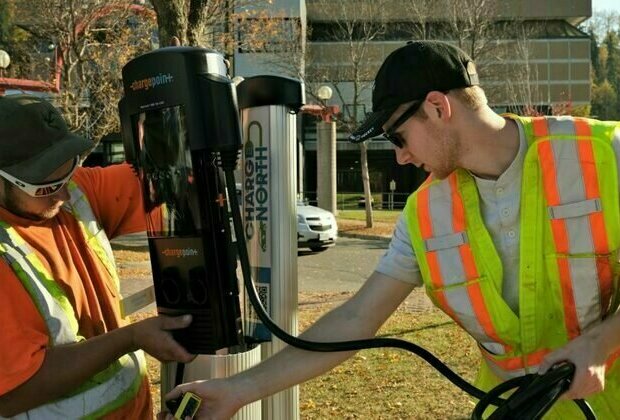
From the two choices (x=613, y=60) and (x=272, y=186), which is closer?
(x=272, y=186)

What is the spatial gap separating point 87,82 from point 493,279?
48.5ft

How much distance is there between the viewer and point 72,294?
2.09 metres

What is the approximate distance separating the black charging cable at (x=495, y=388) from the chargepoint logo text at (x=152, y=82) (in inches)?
10.6

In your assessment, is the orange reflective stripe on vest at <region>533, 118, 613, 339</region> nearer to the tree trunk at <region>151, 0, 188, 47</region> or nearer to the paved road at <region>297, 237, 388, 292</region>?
the tree trunk at <region>151, 0, 188, 47</region>

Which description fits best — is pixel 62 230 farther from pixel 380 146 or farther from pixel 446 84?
pixel 380 146

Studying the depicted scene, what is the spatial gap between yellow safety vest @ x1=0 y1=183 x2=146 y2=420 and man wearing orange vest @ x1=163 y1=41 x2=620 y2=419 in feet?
0.99

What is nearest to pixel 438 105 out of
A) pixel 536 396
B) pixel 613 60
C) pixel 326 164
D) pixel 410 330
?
pixel 536 396

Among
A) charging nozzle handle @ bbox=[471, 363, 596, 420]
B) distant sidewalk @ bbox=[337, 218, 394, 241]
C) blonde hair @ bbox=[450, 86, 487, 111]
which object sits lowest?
distant sidewalk @ bbox=[337, 218, 394, 241]

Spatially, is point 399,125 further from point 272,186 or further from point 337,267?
point 337,267

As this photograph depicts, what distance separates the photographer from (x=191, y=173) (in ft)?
6.66

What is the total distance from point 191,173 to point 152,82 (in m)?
0.29

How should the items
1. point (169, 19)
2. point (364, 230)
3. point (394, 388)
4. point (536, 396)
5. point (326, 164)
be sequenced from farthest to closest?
point (326, 164) → point (364, 230) → point (394, 388) → point (169, 19) → point (536, 396)

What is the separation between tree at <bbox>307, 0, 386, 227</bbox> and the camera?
70.2 ft

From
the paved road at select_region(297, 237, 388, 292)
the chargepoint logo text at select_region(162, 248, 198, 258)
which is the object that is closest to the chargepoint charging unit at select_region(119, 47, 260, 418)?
the chargepoint logo text at select_region(162, 248, 198, 258)
